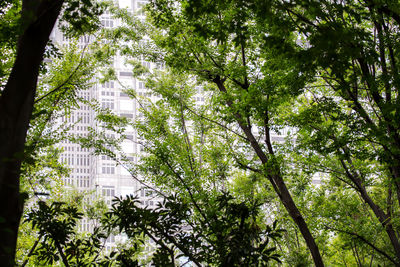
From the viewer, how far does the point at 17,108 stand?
7.57 ft

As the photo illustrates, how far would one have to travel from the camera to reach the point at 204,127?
12.4 metres

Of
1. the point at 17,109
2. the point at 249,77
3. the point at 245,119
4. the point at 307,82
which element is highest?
the point at 249,77

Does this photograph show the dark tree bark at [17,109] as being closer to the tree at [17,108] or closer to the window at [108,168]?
the tree at [17,108]

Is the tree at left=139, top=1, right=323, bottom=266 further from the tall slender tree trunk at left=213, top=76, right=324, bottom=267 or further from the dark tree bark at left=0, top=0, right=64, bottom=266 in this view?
the dark tree bark at left=0, top=0, right=64, bottom=266

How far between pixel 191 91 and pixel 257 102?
169 inches

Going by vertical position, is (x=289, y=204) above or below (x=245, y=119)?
below

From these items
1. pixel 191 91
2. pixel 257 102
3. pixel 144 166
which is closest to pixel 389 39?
pixel 257 102

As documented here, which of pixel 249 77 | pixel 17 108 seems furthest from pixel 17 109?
pixel 249 77

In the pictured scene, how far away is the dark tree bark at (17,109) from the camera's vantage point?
2160 mm

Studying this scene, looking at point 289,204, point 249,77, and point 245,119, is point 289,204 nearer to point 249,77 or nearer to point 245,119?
point 245,119

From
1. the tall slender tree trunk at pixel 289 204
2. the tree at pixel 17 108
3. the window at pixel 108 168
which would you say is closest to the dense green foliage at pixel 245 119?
the tall slender tree trunk at pixel 289 204

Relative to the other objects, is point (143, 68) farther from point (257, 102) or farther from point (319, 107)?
point (319, 107)

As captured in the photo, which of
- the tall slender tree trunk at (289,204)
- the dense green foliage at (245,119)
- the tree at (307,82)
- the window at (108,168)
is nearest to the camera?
the dense green foliage at (245,119)

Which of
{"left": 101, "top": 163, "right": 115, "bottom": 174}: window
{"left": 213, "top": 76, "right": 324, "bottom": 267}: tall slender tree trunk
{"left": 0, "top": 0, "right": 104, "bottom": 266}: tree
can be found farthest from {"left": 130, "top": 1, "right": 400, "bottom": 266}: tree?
{"left": 101, "top": 163, "right": 115, "bottom": 174}: window
